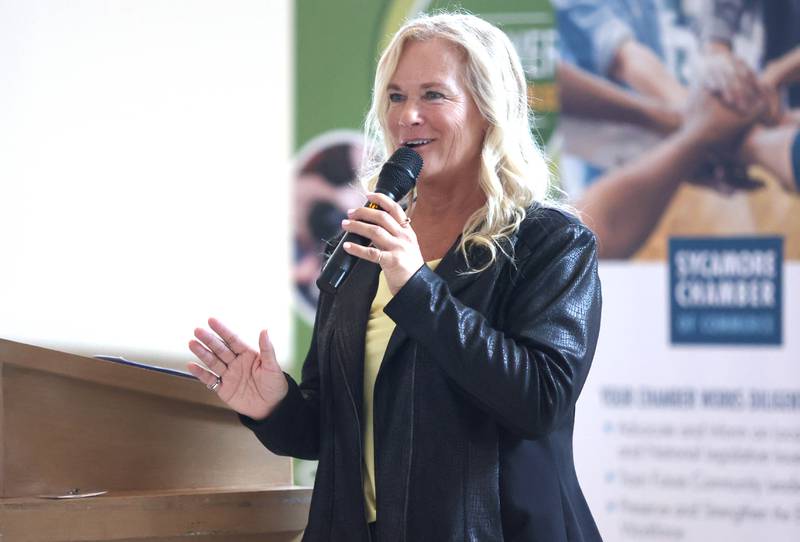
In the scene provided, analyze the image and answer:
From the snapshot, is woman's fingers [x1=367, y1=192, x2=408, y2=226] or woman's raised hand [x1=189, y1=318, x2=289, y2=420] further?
woman's raised hand [x1=189, y1=318, x2=289, y2=420]

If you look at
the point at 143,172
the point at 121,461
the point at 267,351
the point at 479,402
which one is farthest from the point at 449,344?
the point at 143,172

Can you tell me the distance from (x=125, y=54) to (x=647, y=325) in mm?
2259

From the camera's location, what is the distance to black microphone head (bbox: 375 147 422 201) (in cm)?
140

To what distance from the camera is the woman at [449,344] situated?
133 cm

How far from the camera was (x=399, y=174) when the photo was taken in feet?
4.66

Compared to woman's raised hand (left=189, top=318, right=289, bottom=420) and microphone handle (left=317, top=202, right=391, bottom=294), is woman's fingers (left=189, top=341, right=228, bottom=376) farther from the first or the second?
microphone handle (left=317, top=202, right=391, bottom=294)

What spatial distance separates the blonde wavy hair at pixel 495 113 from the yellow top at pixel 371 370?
125 millimetres

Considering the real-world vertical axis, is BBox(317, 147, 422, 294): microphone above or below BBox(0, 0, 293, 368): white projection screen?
below

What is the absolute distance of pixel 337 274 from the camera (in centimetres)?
129

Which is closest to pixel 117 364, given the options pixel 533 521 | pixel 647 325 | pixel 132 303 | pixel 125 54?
pixel 533 521

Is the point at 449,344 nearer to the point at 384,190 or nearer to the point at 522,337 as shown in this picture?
the point at 522,337

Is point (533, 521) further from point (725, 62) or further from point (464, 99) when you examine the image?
point (725, 62)

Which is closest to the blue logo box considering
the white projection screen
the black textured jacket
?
the white projection screen

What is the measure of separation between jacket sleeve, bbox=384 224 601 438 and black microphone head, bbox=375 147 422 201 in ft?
0.42
